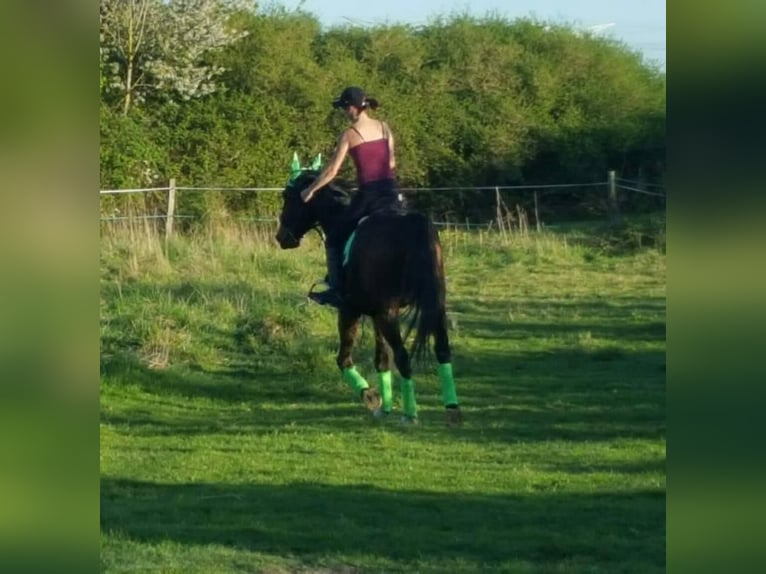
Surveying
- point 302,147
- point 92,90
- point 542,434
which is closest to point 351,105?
point 542,434

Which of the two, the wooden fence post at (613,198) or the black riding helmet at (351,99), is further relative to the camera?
the wooden fence post at (613,198)

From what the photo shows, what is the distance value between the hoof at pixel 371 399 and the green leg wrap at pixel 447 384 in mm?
584

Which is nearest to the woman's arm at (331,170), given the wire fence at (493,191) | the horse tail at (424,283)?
the horse tail at (424,283)

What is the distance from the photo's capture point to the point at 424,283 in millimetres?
7125

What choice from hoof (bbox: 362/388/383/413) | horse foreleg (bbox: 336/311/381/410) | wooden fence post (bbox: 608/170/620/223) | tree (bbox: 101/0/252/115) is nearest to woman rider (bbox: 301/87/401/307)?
horse foreleg (bbox: 336/311/381/410)

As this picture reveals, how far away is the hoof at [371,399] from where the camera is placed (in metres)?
7.82

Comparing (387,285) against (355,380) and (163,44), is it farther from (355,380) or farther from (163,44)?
(163,44)

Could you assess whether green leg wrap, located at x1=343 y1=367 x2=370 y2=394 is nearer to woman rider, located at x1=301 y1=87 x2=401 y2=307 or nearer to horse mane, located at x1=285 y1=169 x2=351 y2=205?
woman rider, located at x1=301 y1=87 x2=401 y2=307

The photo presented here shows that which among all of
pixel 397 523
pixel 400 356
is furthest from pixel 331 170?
pixel 397 523

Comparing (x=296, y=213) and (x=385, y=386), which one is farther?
(x=296, y=213)

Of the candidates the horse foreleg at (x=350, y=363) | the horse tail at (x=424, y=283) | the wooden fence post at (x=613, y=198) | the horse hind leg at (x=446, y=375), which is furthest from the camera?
the wooden fence post at (x=613, y=198)

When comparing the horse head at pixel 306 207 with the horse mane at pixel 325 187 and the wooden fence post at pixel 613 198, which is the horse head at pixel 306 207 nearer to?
the horse mane at pixel 325 187

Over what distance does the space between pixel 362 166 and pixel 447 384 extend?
1.40m

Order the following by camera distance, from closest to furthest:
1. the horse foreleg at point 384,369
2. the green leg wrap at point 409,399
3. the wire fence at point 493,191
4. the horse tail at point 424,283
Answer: the horse tail at point 424,283, the green leg wrap at point 409,399, the horse foreleg at point 384,369, the wire fence at point 493,191
